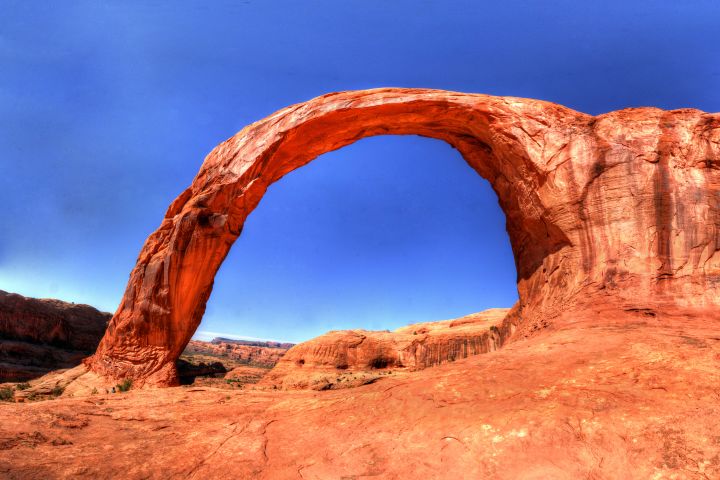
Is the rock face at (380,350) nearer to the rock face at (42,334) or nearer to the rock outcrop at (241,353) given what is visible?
the rock face at (42,334)

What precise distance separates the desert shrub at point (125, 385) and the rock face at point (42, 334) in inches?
568

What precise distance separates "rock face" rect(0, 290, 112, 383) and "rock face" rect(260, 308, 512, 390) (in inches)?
519

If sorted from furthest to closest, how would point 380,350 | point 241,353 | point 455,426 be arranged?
1. point 241,353
2. point 380,350
3. point 455,426

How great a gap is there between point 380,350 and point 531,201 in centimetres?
2642

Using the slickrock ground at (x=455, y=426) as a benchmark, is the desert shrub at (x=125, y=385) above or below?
below

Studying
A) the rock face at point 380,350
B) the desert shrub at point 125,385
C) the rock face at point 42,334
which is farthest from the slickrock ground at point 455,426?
the rock face at point 380,350

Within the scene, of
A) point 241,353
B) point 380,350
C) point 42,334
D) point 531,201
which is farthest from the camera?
point 241,353

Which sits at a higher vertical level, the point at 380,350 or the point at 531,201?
the point at 531,201

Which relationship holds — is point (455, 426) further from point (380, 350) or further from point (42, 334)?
point (42, 334)

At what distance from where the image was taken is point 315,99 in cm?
1450

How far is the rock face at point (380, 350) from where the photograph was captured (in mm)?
29656

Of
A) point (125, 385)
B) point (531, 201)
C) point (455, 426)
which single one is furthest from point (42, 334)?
point (455, 426)

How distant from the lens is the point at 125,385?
1280 cm

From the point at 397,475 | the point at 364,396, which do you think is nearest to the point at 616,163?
the point at 364,396
